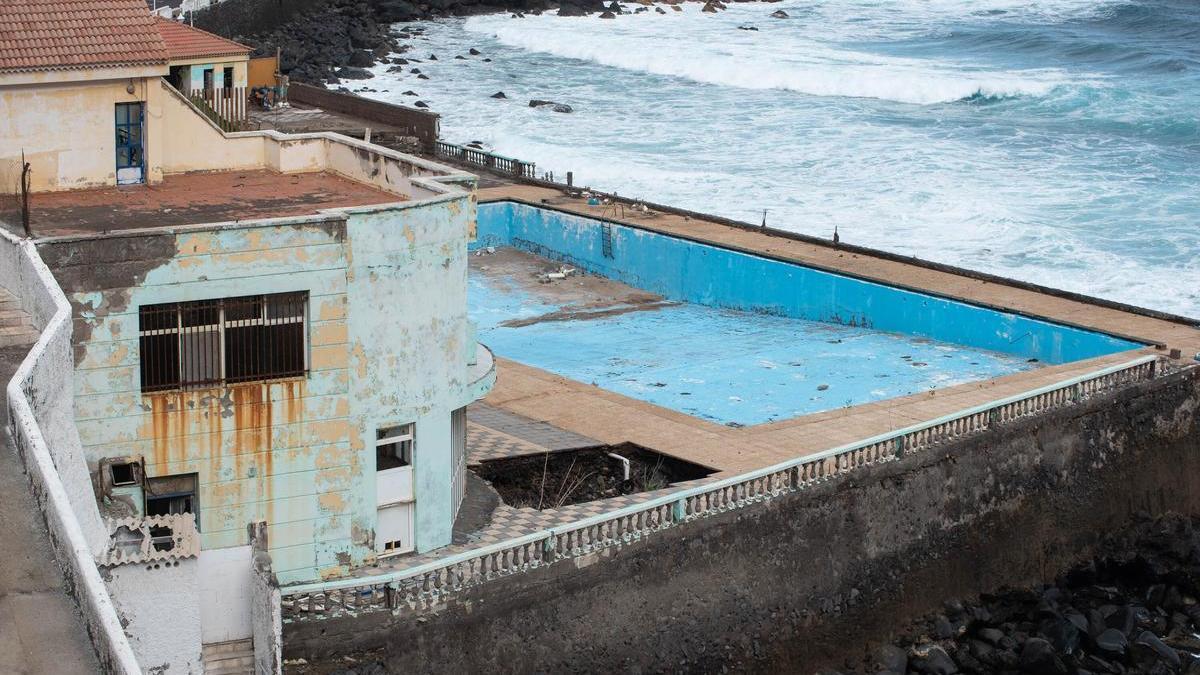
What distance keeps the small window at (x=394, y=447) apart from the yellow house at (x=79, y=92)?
410cm

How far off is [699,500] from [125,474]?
19.8 ft

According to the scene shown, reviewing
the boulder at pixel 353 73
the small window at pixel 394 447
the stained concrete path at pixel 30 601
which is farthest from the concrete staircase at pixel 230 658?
the boulder at pixel 353 73

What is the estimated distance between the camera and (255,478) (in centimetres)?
1705

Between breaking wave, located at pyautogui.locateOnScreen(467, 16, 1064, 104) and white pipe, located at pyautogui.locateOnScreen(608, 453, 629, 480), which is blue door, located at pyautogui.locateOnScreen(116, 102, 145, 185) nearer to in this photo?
white pipe, located at pyautogui.locateOnScreen(608, 453, 629, 480)

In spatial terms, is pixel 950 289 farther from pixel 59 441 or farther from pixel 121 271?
pixel 59 441

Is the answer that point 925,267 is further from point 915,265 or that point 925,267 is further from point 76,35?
point 76,35

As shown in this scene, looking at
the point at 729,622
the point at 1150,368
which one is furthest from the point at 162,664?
the point at 1150,368

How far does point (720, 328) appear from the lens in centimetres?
3030

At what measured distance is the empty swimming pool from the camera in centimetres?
2648

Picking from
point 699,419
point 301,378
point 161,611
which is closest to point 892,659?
point 699,419

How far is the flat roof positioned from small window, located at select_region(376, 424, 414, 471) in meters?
2.26

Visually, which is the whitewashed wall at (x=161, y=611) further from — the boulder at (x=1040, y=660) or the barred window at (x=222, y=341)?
the boulder at (x=1040, y=660)

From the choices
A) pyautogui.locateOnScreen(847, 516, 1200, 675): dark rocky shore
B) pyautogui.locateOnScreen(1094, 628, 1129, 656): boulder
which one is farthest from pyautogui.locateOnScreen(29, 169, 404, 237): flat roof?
pyautogui.locateOnScreen(1094, 628, 1129, 656): boulder

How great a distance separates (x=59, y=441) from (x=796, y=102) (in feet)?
178
